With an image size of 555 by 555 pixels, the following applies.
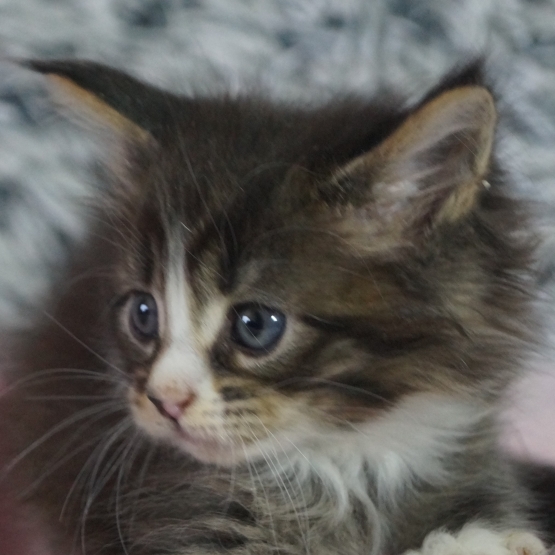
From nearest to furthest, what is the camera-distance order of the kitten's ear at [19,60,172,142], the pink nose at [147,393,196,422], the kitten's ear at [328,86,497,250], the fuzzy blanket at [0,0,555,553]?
the kitten's ear at [328,86,497,250] < the pink nose at [147,393,196,422] < the kitten's ear at [19,60,172,142] < the fuzzy blanket at [0,0,555,553]

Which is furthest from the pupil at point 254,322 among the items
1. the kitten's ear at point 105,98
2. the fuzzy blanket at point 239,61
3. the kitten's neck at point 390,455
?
the fuzzy blanket at point 239,61

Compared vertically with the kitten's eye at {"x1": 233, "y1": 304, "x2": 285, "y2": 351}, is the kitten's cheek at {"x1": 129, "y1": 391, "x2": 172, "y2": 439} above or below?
below

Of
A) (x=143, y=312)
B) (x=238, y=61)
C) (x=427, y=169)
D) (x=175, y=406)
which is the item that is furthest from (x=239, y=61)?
(x=175, y=406)

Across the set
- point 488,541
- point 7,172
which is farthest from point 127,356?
point 7,172

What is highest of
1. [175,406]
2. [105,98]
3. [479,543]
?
[105,98]

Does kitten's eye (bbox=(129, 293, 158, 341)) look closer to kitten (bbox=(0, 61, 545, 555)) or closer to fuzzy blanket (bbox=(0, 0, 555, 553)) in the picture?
kitten (bbox=(0, 61, 545, 555))

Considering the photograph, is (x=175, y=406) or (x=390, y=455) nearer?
(x=175, y=406)

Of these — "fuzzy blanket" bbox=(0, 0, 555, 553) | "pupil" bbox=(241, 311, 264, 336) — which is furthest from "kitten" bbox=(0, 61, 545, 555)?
"fuzzy blanket" bbox=(0, 0, 555, 553)

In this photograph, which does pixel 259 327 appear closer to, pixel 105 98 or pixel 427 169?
pixel 427 169

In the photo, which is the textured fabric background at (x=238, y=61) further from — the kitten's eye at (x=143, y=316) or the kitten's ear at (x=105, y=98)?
the kitten's eye at (x=143, y=316)
